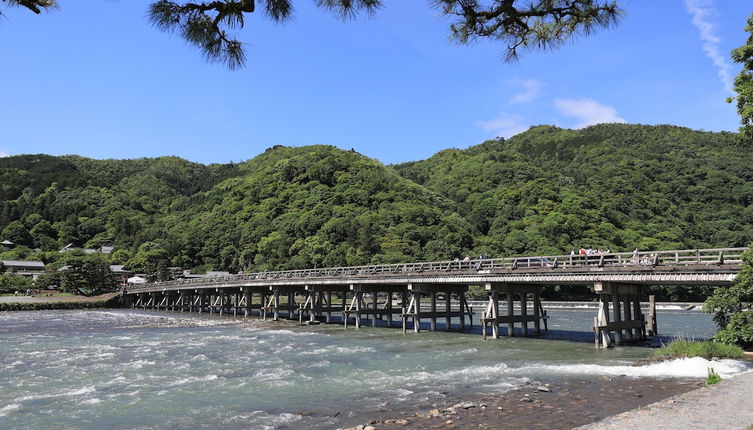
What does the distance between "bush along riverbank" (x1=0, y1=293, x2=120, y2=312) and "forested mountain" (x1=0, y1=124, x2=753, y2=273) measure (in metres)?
31.2

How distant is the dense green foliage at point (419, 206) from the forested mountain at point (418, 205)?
0.41 meters

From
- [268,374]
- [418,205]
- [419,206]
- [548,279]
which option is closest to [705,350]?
[548,279]

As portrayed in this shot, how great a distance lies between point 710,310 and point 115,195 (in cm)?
17079

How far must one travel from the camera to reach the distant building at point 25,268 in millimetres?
94562

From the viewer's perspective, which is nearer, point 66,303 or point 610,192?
point 66,303

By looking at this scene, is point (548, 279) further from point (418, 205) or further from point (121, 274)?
point (121, 274)

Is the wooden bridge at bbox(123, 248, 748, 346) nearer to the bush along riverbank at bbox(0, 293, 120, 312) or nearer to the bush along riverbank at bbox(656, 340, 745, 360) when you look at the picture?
the bush along riverbank at bbox(656, 340, 745, 360)

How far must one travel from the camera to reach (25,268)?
97.6 meters

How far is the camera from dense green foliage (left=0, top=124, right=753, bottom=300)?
97750 mm

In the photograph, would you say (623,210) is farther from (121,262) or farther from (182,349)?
(121,262)

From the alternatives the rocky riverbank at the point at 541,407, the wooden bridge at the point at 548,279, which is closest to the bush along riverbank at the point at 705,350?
the rocky riverbank at the point at 541,407

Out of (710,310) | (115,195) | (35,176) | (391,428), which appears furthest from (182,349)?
(35,176)

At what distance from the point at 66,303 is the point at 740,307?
75.8 meters

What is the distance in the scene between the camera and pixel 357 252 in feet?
316
